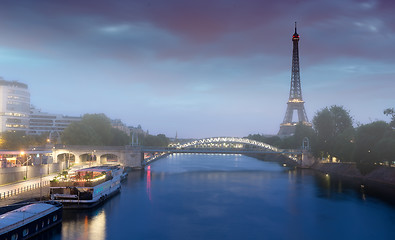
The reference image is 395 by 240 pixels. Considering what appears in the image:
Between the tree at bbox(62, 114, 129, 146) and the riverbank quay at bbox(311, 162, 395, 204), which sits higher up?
the tree at bbox(62, 114, 129, 146)

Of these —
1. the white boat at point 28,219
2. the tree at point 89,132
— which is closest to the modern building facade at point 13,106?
the tree at point 89,132

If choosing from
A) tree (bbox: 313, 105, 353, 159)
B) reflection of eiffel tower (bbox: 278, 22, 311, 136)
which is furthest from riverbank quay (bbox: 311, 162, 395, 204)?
reflection of eiffel tower (bbox: 278, 22, 311, 136)

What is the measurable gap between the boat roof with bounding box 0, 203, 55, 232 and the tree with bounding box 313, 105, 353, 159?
75.3 meters

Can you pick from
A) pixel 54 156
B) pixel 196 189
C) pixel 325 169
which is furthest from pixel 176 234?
pixel 325 169

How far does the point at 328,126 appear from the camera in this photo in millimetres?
91812

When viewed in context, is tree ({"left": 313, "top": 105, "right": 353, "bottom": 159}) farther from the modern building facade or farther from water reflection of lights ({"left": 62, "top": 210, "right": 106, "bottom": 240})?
the modern building facade

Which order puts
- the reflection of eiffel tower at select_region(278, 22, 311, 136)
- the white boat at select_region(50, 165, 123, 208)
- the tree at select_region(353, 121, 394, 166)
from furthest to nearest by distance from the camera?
1. the reflection of eiffel tower at select_region(278, 22, 311, 136)
2. the tree at select_region(353, 121, 394, 166)
3. the white boat at select_region(50, 165, 123, 208)

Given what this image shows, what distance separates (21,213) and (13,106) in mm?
101209

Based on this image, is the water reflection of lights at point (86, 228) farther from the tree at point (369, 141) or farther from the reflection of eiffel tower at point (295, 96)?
the reflection of eiffel tower at point (295, 96)

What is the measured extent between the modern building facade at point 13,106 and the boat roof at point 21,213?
304 feet

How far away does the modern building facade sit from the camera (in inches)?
4392

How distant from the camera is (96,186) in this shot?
4069cm

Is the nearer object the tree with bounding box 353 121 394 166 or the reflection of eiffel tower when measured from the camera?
the tree with bounding box 353 121 394 166

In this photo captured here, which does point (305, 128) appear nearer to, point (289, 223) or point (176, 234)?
point (289, 223)
